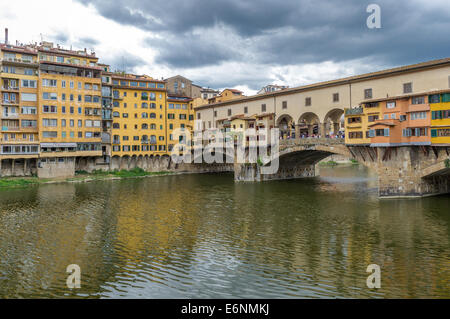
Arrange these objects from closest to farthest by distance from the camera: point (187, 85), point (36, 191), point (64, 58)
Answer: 1. point (36, 191)
2. point (64, 58)
3. point (187, 85)

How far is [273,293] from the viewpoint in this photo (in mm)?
15531

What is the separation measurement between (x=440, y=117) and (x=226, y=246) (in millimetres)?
26426

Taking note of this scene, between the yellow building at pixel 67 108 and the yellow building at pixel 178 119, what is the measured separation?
16.7m

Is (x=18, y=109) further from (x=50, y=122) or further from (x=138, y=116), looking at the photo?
(x=138, y=116)

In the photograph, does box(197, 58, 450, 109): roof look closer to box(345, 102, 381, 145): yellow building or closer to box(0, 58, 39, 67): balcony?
box(345, 102, 381, 145): yellow building

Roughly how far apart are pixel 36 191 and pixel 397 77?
49.3 m

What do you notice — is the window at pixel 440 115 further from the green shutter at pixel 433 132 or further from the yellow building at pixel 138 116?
the yellow building at pixel 138 116

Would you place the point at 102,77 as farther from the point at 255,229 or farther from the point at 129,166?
the point at 255,229

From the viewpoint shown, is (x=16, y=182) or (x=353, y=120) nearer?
(x=353, y=120)

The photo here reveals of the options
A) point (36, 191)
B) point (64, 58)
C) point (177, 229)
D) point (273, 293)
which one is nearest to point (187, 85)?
point (64, 58)

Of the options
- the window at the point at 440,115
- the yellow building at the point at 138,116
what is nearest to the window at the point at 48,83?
the yellow building at the point at 138,116

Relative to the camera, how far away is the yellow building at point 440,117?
1341 inches

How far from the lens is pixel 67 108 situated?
63.2 metres

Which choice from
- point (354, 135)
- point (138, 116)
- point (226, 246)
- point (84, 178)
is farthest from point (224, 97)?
point (226, 246)
